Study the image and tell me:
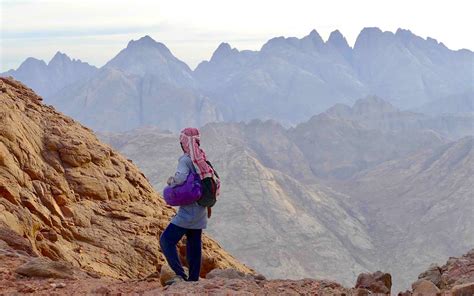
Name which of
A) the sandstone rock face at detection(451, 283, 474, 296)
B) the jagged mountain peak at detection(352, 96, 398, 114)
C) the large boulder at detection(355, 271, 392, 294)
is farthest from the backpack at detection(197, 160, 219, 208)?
the jagged mountain peak at detection(352, 96, 398, 114)

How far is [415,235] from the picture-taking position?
93.2 m

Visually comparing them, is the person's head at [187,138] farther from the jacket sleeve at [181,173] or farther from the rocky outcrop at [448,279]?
the rocky outcrop at [448,279]

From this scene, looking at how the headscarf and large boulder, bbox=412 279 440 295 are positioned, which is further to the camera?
the headscarf

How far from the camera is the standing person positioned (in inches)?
305

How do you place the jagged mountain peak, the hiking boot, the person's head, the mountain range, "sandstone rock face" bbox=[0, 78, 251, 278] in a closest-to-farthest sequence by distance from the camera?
the person's head → the hiking boot → "sandstone rock face" bbox=[0, 78, 251, 278] → the mountain range → the jagged mountain peak

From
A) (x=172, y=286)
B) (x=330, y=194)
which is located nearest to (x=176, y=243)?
(x=172, y=286)

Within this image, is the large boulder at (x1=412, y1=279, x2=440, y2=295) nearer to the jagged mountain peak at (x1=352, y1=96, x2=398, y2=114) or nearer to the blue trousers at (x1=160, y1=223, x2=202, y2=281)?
the blue trousers at (x1=160, y1=223, x2=202, y2=281)

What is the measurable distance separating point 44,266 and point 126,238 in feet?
18.8

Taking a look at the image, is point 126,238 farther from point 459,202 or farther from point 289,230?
point 459,202

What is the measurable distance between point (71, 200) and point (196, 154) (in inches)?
282

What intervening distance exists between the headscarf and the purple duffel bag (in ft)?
0.40

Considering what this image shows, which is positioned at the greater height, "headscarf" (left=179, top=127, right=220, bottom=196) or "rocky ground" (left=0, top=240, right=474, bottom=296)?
"headscarf" (left=179, top=127, right=220, bottom=196)

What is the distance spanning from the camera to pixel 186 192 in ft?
25.0

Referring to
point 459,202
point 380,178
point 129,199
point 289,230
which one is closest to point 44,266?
point 129,199
